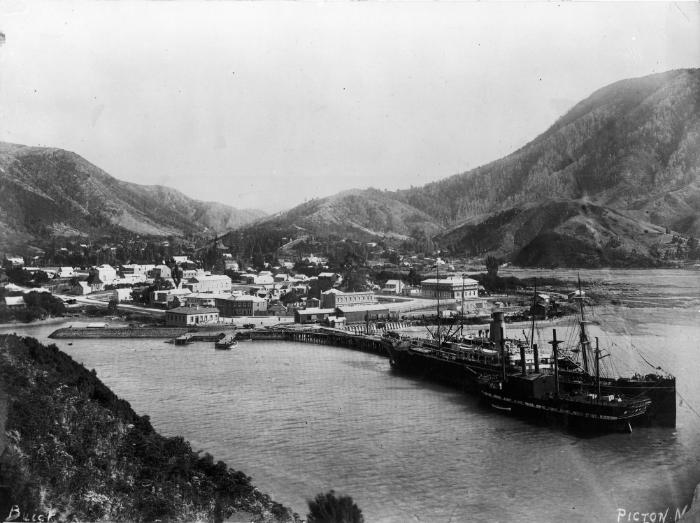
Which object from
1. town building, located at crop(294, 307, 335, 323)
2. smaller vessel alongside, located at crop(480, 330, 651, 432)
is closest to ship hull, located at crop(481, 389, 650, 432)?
smaller vessel alongside, located at crop(480, 330, 651, 432)

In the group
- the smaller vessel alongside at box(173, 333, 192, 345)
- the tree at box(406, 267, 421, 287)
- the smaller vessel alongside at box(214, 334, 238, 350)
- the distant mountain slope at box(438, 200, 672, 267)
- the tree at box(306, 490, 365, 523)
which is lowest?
the tree at box(306, 490, 365, 523)

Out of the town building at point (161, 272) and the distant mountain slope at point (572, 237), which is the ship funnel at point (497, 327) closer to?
the distant mountain slope at point (572, 237)

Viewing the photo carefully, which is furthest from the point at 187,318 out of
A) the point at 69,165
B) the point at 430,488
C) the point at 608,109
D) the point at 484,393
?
the point at 608,109

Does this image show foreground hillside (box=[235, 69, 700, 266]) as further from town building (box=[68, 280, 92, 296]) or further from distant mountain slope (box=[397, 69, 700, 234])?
town building (box=[68, 280, 92, 296])

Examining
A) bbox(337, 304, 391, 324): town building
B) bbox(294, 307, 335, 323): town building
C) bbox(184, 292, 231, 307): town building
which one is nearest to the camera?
bbox(184, 292, 231, 307): town building

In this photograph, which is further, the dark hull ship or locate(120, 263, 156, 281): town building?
locate(120, 263, 156, 281): town building

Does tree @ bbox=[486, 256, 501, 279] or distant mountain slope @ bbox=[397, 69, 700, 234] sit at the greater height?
distant mountain slope @ bbox=[397, 69, 700, 234]

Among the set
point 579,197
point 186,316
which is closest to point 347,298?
Answer: point 186,316

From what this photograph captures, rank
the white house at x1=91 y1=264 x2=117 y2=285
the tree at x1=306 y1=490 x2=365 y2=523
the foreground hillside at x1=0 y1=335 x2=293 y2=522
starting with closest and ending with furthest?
the foreground hillside at x1=0 y1=335 x2=293 y2=522, the tree at x1=306 y1=490 x2=365 y2=523, the white house at x1=91 y1=264 x2=117 y2=285
